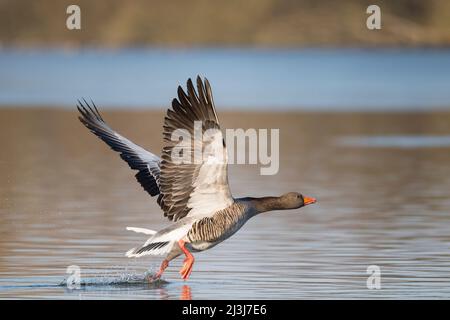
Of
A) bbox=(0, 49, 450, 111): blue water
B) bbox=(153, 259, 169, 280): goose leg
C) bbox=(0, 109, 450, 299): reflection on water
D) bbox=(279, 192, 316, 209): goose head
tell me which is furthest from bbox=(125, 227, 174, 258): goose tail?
bbox=(0, 49, 450, 111): blue water

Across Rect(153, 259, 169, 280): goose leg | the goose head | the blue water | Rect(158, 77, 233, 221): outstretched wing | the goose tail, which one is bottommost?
Rect(153, 259, 169, 280): goose leg

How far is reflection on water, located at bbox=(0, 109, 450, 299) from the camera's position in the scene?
14.8 metres

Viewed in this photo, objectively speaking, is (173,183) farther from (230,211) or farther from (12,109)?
(12,109)

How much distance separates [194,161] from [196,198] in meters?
0.56

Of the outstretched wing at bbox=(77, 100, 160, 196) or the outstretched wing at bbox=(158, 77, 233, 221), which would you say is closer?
the outstretched wing at bbox=(158, 77, 233, 221)

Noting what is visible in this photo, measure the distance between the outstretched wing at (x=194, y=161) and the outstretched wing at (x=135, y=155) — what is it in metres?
1.33

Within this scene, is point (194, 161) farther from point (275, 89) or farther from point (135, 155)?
point (275, 89)

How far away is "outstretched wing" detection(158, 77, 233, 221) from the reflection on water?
87cm

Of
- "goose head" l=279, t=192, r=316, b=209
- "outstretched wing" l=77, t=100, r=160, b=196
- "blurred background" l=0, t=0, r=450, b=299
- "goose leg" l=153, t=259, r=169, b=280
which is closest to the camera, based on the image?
"blurred background" l=0, t=0, r=450, b=299

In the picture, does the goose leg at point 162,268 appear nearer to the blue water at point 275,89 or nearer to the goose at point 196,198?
the goose at point 196,198

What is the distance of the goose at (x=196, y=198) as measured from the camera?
1430 centimetres

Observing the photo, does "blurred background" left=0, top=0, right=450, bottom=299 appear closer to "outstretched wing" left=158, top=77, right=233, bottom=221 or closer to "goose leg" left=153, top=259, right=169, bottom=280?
"goose leg" left=153, top=259, right=169, bottom=280

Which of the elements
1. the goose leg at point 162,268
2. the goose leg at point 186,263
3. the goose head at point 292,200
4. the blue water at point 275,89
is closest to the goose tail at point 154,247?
the goose leg at point 186,263

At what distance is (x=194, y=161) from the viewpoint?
14.5 meters
